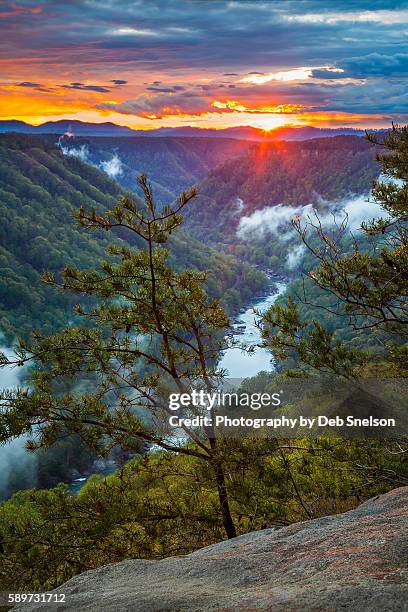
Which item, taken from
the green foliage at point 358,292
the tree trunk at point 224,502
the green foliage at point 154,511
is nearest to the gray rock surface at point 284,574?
the tree trunk at point 224,502

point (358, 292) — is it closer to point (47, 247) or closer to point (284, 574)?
point (284, 574)

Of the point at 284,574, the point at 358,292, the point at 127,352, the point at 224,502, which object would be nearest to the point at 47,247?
the point at 127,352

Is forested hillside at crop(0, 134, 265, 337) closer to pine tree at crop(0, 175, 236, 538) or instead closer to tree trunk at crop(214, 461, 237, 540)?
pine tree at crop(0, 175, 236, 538)

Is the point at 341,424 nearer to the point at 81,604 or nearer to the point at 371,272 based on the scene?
the point at 371,272

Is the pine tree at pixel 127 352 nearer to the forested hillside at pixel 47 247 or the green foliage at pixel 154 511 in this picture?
the green foliage at pixel 154 511

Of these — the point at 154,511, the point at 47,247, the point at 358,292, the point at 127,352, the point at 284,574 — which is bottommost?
the point at 284,574

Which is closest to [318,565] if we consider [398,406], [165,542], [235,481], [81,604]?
[81,604]

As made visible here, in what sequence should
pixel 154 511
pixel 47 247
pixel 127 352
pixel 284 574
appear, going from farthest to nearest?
pixel 47 247 < pixel 154 511 < pixel 127 352 < pixel 284 574
